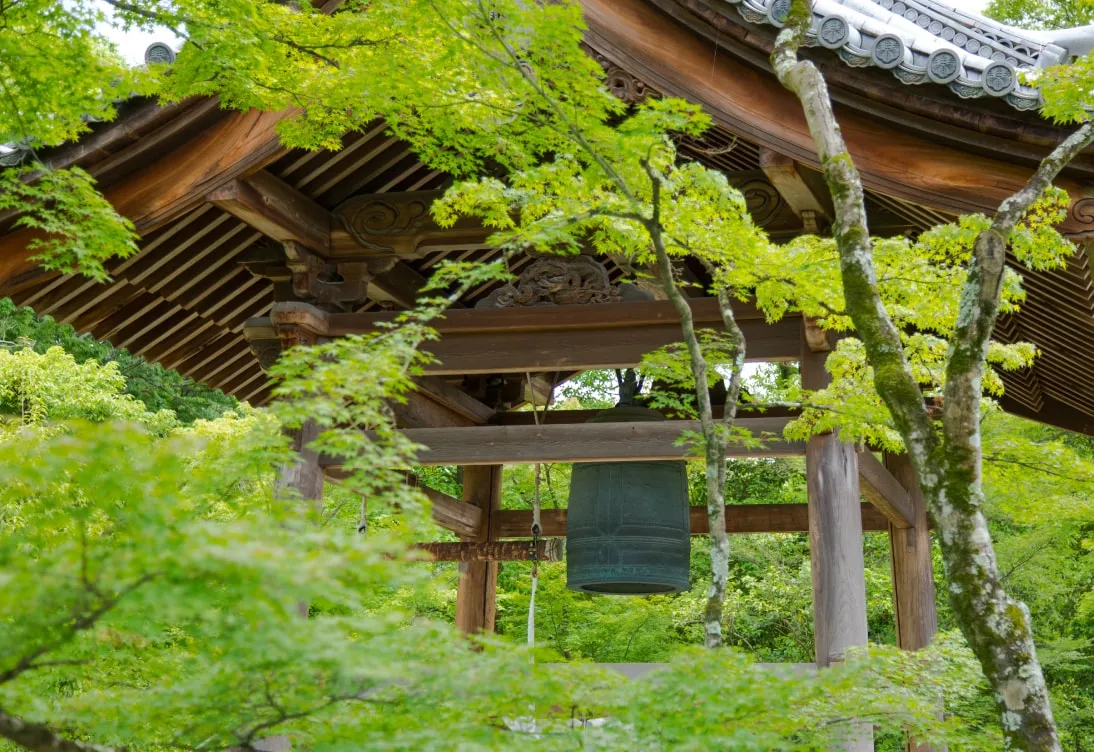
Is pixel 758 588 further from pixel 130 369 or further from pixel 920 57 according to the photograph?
pixel 130 369

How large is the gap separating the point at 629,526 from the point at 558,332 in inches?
45.7

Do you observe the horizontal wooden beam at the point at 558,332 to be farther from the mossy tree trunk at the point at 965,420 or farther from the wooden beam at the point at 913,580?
the wooden beam at the point at 913,580

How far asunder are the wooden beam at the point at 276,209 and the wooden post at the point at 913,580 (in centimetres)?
423

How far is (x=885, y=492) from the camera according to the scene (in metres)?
6.85

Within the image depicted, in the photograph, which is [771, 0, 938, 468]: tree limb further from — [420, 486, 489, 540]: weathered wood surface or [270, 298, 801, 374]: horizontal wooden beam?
[420, 486, 489, 540]: weathered wood surface

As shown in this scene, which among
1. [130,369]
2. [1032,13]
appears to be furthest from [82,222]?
[1032,13]

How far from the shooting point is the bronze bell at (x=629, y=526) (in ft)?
20.0

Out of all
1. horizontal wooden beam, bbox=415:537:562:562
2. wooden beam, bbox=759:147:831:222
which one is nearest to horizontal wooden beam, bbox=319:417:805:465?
horizontal wooden beam, bbox=415:537:562:562

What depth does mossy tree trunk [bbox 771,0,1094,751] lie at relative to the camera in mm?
3158

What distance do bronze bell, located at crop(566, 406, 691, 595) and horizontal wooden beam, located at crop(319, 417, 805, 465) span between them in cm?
31

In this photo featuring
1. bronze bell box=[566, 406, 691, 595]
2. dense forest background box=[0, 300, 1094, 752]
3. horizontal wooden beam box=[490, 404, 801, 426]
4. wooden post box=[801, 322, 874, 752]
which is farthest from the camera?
dense forest background box=[0, 300, 1094, 752]

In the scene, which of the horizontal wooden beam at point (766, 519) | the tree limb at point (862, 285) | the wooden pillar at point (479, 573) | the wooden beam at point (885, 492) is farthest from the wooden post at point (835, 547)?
the wooden pillar at point (479, 573)

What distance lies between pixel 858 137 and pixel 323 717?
3.64 meters

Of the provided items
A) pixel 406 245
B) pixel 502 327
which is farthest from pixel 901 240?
pixel 406 245
